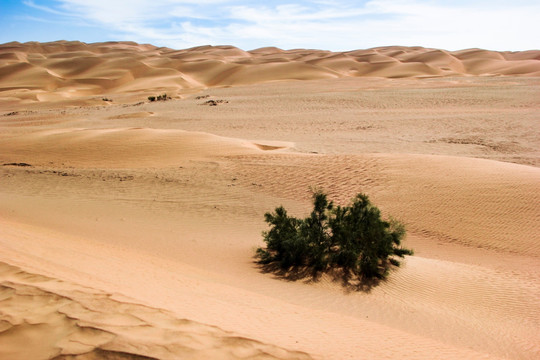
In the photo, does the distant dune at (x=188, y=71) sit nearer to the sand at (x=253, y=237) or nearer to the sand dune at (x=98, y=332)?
the sand at (x=253, y=237)

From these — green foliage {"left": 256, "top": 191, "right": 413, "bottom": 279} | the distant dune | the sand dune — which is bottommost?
green foliage {"left": 256, "top": 191, "right": 413, "bottom": 279}

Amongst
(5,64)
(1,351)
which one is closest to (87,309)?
(1,351)

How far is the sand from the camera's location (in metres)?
3.71

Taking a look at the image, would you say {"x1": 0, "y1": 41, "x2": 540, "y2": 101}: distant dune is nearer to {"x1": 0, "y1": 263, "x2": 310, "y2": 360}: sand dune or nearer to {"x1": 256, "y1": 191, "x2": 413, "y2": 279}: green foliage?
{"x1": 256, "y1": 191, "x2": 413, "y2": 279}: green foliage

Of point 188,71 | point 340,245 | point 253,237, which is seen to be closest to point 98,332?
point 340,245

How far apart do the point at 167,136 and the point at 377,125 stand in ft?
39.9

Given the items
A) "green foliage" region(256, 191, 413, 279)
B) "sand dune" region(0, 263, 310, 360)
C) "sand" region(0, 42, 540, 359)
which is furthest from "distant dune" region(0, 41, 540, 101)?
"sand dune" region(0, 263, 310, 360)

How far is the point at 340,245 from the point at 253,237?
2.36m

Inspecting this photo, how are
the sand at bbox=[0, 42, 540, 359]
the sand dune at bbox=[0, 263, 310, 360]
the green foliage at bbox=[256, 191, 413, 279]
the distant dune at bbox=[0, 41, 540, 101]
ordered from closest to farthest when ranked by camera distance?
the sand dune at bbox=[0, 263, 310, 360]
the sand at bbox=[0, 42, 540, 359]
the green foliage at bbox=[256, 191, 413, 279]
the distant dune at bbox=[0, 41, 540, 101]

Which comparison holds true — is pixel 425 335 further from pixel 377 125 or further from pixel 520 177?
pixel 377 125

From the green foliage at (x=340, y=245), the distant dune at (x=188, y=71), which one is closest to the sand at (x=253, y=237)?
the green foliage at (x=340, y=245)

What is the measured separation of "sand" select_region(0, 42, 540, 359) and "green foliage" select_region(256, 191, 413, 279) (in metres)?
0.38

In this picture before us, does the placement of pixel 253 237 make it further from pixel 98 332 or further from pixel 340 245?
pixel 98 332

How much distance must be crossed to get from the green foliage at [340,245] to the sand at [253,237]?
38 centimetres
